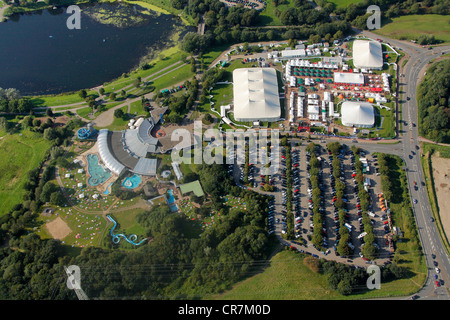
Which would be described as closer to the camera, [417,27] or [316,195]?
[316,195]

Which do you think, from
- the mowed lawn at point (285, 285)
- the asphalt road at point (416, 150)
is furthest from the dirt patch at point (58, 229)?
the asphalt road at point (416, 150)

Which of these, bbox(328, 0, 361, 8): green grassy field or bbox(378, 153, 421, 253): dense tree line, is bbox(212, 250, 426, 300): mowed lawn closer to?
bbox(378, 153, 421, 253): dense tree line

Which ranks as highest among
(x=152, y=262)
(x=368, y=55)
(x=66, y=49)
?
(x=66, y=49)

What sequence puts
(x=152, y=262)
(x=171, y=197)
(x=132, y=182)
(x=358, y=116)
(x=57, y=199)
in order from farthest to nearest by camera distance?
(x=358, y=116) → (x=132, y=182) → (x=171, y=197) → (x=57, y=199) → (x=152, y=262)

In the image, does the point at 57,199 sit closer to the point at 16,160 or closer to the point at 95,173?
the point at 95,173

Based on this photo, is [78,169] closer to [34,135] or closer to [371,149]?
[34,135]

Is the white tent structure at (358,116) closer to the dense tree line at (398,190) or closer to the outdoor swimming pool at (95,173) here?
the dense tree line at (398,190)

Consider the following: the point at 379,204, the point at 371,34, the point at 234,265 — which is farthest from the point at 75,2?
the point at 379,204

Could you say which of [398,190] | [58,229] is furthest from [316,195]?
[58,229]
